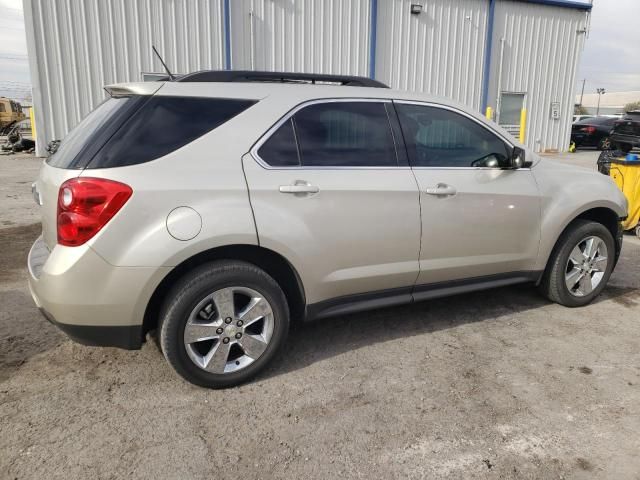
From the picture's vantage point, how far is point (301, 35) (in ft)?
46.5

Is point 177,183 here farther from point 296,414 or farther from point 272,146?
point 296,414

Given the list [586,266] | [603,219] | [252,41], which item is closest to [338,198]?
[586,266]

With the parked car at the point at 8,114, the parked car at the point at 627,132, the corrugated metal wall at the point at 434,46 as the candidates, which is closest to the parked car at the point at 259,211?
the corrugated metal wall at the point at 434,46

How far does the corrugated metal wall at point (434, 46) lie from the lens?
49.9 ft

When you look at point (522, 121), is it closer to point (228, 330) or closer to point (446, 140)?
point (446, 140)

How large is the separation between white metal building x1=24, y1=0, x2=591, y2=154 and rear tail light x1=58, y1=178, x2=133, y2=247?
1062cm

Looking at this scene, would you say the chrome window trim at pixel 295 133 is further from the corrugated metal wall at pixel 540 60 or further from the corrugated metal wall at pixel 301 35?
the corrugated metal wall at pixel 540 60

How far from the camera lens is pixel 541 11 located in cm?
1716

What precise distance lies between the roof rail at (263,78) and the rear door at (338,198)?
0.25m

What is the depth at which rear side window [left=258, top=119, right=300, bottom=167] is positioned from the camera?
2.91 m

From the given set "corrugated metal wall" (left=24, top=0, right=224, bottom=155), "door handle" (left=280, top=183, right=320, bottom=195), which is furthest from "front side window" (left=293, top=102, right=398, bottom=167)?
"corrugated metal wall" (left=24, top=0, right=224, bottom=155)

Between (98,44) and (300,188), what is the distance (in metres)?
12.0

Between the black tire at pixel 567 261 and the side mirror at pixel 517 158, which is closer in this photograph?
the side mirror at pixel 517 158

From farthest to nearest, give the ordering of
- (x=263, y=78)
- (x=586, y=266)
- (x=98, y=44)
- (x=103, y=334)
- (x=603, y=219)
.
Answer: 1. (x=98, y=44)
2. (x=603, y=219)
3. (x=586, y=266)
4. (x=263, y=78)
5. (x=103, y=334)
